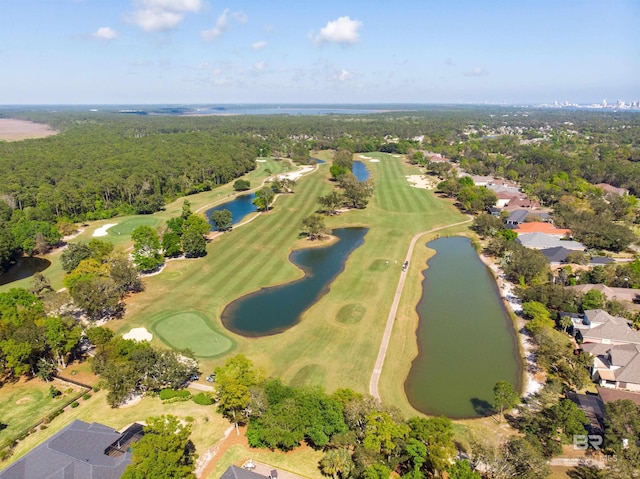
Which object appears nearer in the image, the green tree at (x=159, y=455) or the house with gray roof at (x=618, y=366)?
the green tree at (x=159, y=455)

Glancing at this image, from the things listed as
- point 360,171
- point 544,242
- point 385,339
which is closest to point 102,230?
point 385,339

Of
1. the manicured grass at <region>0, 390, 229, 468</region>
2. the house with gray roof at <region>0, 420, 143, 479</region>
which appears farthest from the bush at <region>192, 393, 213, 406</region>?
the house with gray roof at <region>0, 420, 143, 479</region>

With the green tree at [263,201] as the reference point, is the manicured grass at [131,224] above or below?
below

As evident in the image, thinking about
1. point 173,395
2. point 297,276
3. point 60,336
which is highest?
point 60,336

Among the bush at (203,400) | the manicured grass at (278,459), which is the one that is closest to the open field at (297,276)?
the bush at (203,400)

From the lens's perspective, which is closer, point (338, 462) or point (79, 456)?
point (79, 456)

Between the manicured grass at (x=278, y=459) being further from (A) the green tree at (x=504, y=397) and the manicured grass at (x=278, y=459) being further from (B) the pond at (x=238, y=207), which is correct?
(B) the pond at (x=238, y=207)

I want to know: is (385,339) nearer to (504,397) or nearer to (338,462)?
(504,397)
